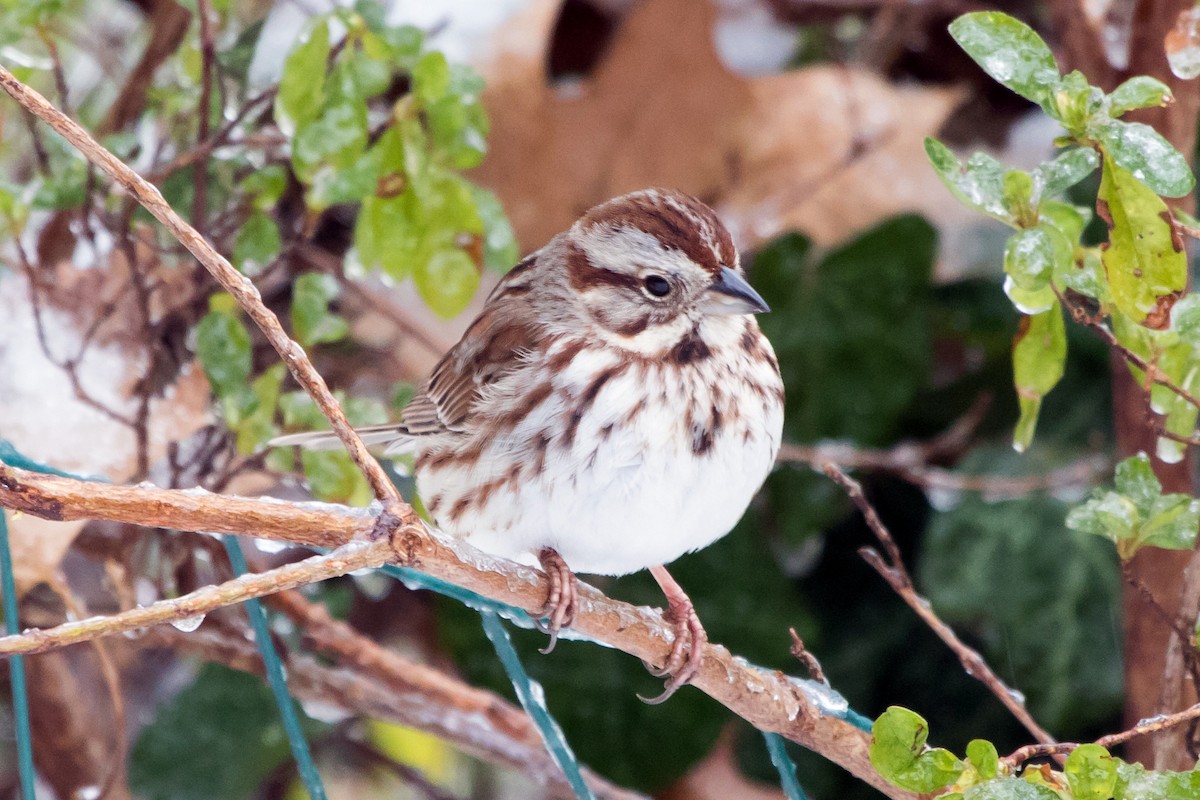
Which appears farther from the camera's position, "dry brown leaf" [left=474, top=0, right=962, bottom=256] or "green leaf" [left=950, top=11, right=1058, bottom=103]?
"dry brown leaf" [left=474, top=0, right=962, bottom=256]

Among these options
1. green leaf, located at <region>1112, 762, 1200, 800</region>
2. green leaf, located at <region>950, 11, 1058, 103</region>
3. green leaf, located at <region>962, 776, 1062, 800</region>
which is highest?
green leaf, located at <region>950, 11, 1058, 103</region>

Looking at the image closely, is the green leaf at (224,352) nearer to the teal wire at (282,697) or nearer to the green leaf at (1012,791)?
the teal wire at (282,697)

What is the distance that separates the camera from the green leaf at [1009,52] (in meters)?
1.07

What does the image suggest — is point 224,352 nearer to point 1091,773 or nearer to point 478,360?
point 478,360

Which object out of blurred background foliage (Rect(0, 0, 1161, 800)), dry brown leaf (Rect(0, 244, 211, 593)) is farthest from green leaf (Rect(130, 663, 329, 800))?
dry brown leaf (Rect(0, 244, 211, 593))

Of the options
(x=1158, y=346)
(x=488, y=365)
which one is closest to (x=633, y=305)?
(x=488, y=365)

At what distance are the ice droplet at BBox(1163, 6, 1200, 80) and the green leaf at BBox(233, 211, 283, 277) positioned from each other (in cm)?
97

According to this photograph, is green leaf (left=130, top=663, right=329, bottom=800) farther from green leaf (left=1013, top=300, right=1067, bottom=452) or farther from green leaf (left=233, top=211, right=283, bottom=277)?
green leaf (left=1013, top=300, right=1067, bottom=452)

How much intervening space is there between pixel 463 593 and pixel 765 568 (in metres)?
1.00

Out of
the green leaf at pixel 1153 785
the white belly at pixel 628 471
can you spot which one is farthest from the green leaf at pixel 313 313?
the green leaf at pixel 1153 785

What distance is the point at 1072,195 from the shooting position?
232cm

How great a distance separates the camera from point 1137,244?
3.50 feet

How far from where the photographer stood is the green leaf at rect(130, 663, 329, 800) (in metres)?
2.27

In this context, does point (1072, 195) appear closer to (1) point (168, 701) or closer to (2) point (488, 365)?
(2) point (488, 365)
